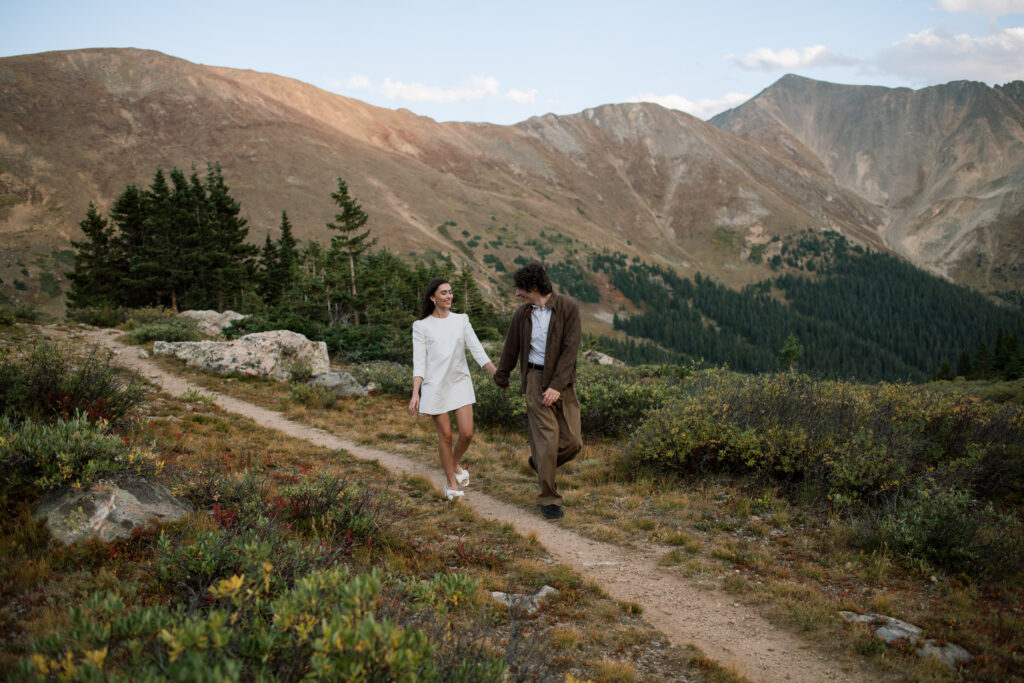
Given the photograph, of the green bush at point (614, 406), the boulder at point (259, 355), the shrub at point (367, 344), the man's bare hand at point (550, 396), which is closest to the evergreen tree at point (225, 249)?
the shrub at point (367, 344)

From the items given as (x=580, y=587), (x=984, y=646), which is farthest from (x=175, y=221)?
(x=984, y=646)

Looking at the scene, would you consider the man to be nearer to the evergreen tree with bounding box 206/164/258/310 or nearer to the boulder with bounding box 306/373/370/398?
the boulder with bounding box 306/373/370/398

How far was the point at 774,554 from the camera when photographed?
541cm

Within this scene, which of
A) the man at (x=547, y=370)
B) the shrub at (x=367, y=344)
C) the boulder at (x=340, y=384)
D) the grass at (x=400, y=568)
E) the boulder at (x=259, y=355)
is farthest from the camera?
the shrub at (x=367, y=344)

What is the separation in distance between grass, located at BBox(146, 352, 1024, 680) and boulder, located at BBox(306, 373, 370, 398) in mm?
4956

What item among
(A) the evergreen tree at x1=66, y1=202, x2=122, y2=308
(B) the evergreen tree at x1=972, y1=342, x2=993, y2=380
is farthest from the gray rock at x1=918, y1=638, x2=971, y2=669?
(B) the evergreen tree at x1=972, y1=342, x2=993, y2=380

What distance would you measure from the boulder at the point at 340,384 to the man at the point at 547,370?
8.25 metres

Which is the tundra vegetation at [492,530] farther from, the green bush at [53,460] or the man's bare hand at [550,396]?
the man's bare hand at [550,396]

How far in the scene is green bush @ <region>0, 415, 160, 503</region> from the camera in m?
4.33

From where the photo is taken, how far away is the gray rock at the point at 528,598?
13.6 ft

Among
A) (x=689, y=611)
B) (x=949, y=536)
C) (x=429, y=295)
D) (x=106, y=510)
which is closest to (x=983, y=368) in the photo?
(x=949, y=536)

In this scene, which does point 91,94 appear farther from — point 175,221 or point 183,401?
point 183,401

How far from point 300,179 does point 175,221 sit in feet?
210

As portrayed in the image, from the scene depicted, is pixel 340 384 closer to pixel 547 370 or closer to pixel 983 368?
pixel 547 370
